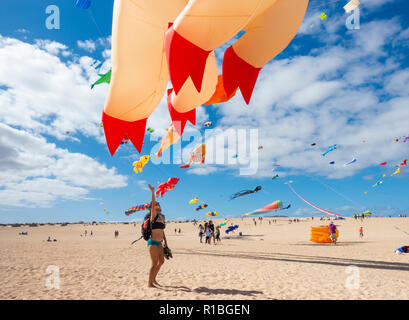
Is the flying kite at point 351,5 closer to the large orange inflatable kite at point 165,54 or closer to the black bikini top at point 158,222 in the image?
the large orange inflatable kite at point 165,54

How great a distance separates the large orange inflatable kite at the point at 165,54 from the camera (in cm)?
265

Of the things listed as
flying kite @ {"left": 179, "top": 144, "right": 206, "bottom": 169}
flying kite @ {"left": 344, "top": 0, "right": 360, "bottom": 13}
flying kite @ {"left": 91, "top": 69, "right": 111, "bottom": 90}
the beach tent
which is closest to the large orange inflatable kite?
flying kite @ {"left": 91, "top": 69, "right": 111, "bottom": 90}

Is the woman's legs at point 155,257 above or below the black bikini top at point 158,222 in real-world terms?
below

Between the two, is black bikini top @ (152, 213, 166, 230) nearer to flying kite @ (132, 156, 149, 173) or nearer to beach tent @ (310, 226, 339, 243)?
flying kite @ (132, 156, 149, 173)

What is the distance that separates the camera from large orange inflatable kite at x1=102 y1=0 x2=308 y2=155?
8.69 ft

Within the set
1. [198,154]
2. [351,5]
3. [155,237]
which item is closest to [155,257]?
[155,237]

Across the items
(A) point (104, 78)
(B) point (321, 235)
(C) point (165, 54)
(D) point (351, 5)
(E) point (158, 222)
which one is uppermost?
(D) point (351, 5)

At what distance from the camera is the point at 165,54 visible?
2799 millimetres

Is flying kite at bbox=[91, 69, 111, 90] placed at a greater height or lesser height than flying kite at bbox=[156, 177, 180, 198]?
greater

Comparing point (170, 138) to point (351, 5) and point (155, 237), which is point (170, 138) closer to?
point (155, 237)

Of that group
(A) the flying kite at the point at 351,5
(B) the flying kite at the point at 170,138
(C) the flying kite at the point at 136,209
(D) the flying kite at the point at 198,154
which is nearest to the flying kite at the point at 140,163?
(D) the flying kite at the point at 198,154

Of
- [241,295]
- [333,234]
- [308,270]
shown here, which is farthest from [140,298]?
[333,234]
